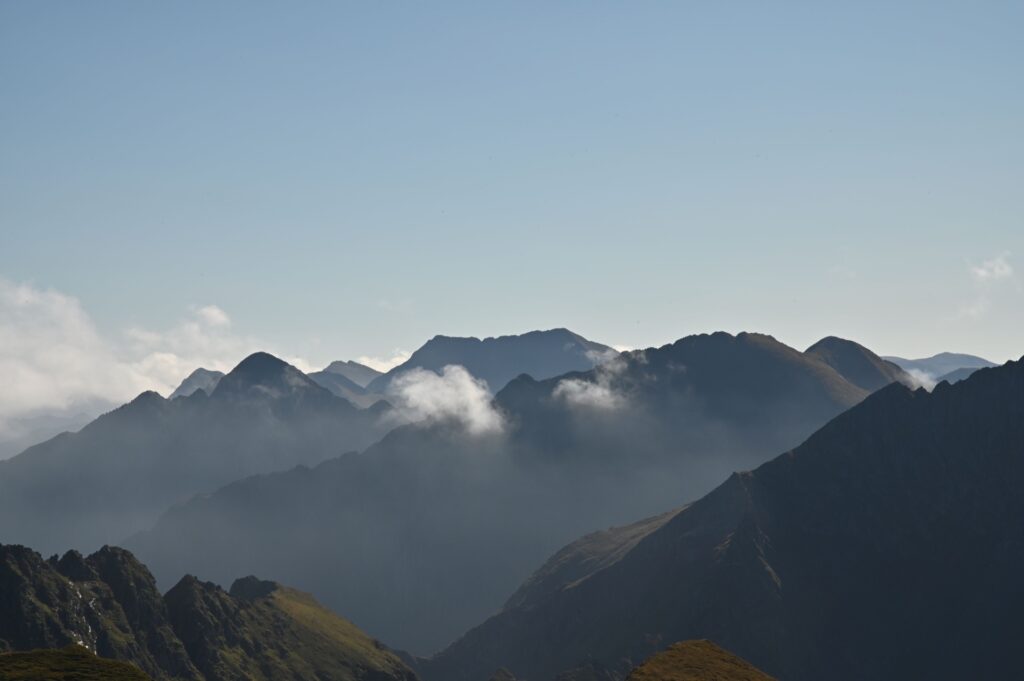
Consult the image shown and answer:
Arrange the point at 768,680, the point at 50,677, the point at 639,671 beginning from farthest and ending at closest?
the point at 50,677
the point at 768,680
the point at 639,671

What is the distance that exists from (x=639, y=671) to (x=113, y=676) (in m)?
108

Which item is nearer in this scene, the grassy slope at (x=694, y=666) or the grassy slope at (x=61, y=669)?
the grassy slope at (x=694, y=666)

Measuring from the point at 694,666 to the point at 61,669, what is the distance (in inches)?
4609

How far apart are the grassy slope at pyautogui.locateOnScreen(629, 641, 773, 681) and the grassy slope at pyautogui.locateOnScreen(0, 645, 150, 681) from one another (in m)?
100

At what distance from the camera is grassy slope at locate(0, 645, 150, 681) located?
18112 cm

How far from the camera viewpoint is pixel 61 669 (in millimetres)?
188250

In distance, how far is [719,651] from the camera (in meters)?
146

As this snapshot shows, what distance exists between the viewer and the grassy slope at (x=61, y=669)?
181m

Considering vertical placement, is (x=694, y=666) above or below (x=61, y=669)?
below

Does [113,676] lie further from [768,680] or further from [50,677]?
[768,680]

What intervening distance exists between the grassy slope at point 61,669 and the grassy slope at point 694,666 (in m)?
100

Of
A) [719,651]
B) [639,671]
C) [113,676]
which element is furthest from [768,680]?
[113,676]

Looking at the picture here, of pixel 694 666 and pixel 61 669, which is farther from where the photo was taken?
pixel 61 669

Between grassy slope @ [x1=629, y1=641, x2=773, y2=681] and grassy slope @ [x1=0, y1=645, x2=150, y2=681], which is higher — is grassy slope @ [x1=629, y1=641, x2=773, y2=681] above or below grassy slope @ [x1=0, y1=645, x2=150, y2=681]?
below
